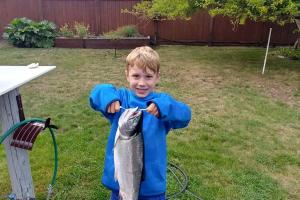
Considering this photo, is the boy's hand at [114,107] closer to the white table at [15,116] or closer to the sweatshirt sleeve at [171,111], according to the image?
the sweatshirt sleeve at [171,111]

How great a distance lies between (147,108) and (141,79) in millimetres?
224

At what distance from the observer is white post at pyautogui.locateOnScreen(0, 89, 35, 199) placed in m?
2.60

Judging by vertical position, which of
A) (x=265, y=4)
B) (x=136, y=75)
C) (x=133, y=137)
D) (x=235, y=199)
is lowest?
(x=235, y=199)

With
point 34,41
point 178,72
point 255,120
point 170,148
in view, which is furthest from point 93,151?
point 34,41

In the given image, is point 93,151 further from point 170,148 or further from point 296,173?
point 296,173

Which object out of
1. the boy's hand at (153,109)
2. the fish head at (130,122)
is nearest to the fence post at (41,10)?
the boy's hand at (153,109)

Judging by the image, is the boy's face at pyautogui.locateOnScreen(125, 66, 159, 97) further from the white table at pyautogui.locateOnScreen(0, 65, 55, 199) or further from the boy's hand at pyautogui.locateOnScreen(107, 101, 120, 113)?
the white table at pyautogui.locateOnScreen(0, 65, 55, 199)

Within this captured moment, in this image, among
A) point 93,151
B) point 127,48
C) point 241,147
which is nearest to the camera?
point 93,151

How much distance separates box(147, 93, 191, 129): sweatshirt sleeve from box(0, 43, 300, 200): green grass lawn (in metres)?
1.58

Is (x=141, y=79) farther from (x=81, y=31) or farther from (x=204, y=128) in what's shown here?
(x=81, y=31)

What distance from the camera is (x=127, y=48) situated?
11.9m

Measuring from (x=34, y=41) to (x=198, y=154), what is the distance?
9.41 metres

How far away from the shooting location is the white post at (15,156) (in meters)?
2.60

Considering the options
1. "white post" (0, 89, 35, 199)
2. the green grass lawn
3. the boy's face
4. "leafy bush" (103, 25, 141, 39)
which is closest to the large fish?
the boy's face
